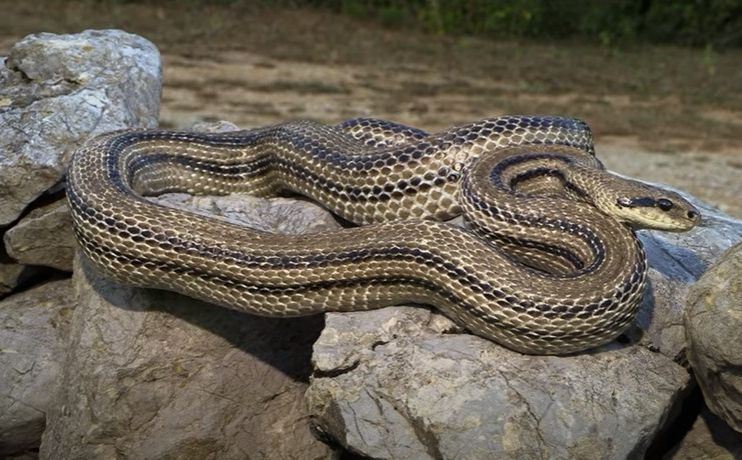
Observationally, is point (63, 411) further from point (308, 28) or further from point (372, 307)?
point (308, 28)

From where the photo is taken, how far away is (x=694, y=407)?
7.06 metres

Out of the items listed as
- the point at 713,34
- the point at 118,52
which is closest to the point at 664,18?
the point at 713,34

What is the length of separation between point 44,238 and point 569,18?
18.9 m

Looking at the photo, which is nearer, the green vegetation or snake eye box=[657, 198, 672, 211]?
snake eye box=[657, 198, 672, 211]

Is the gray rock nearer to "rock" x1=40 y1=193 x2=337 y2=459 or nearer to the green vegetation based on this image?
"rock" x1=40 y1=193 x2=337 y2=459

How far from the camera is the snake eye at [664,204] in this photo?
6.61 meters

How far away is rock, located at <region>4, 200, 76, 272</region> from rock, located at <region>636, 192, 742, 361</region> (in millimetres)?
3971

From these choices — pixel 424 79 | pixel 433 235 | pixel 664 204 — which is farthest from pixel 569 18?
pixel 433 235

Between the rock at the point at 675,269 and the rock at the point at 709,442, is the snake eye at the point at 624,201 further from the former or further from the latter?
the rock at the point at 709,442

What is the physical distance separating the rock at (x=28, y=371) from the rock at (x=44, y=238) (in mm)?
362

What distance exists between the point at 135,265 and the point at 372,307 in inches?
57.7

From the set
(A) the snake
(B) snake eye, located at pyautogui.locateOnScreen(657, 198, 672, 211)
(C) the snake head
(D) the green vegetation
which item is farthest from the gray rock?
(D) the green vegetation

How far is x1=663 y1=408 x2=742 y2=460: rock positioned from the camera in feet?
22.5

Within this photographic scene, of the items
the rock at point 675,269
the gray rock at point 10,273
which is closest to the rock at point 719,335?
the rock at point 675,269
